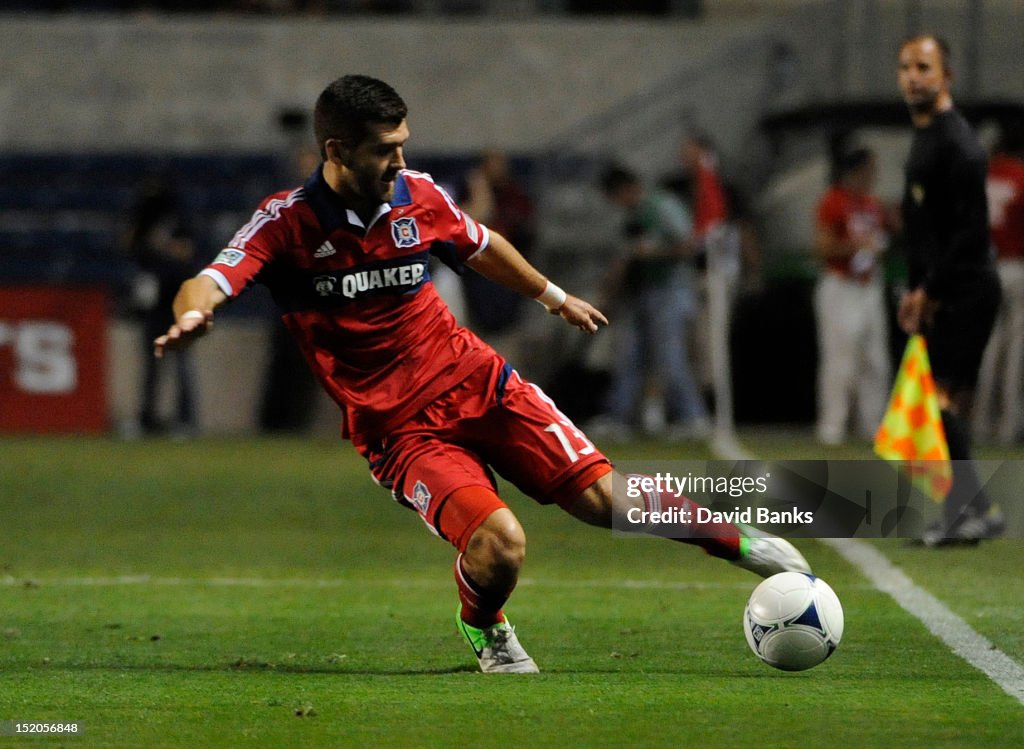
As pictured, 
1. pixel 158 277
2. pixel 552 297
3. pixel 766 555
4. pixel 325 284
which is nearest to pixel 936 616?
pixel 766 555

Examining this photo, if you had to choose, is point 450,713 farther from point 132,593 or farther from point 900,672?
point 132,593

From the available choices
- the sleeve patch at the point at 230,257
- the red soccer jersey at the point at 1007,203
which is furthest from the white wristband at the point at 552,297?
the red soccer jersey at the point at 1007,203

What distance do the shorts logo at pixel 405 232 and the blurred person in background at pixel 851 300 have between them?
29.6 feet

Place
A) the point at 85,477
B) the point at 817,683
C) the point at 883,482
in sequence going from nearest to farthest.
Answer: the point at 817,683 < the point at 883,482 < the point at 85,477

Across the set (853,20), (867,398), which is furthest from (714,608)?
(853,20)

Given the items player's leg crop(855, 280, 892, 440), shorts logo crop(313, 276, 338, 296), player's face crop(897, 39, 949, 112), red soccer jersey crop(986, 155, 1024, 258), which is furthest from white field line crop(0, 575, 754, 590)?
player's leg crop(855, 280, 892, 440)

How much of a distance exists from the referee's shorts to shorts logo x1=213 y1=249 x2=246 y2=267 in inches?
170

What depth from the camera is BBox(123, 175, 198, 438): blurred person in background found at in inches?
645

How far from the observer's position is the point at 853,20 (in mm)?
20047

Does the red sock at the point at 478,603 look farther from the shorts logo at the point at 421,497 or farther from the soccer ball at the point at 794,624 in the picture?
the soccer ball at the point at 794,624

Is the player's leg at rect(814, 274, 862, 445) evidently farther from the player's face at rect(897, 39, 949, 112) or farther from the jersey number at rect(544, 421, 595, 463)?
the jersey number at rect(544, 421, 595, 463)

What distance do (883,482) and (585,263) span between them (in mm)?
9717

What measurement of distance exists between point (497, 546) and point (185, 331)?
1160 millimetres

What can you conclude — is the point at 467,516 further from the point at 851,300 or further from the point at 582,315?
the point at 851,300
